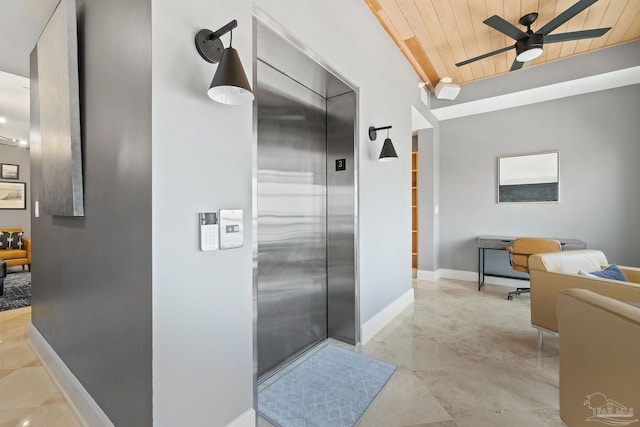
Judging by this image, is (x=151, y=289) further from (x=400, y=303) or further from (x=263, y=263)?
(x=400, y=303)

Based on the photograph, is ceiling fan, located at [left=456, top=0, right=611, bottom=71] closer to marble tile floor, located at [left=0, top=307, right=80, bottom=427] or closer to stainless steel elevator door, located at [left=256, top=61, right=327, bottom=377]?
stainless steel elevator door, located at [left=256, top=61, right=327, bottom=377]

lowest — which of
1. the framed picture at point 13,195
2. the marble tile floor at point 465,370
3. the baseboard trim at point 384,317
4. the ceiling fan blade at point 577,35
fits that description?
the marble tile floor at point 465,370

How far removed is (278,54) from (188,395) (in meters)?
2.05

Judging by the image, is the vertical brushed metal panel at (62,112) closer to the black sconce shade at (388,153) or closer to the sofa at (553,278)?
the black sconce shade at (388,153)

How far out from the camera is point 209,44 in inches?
50.3

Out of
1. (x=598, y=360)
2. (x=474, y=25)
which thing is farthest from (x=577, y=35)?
(x=598, y=360)

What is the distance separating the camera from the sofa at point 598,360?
103cm

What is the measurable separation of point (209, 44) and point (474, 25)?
10.4 feet

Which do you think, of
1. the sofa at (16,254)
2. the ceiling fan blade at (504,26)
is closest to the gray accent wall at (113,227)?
the ceiling fan blade at (504,26)

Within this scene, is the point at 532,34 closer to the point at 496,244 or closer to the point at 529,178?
the point at 529,178

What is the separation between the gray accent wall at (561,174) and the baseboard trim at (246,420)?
15.0 feet

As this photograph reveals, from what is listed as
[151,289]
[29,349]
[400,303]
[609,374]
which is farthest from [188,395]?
[400,303]

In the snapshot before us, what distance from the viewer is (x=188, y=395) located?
121 centimetres

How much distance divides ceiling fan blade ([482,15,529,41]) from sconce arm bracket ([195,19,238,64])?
264 cm
